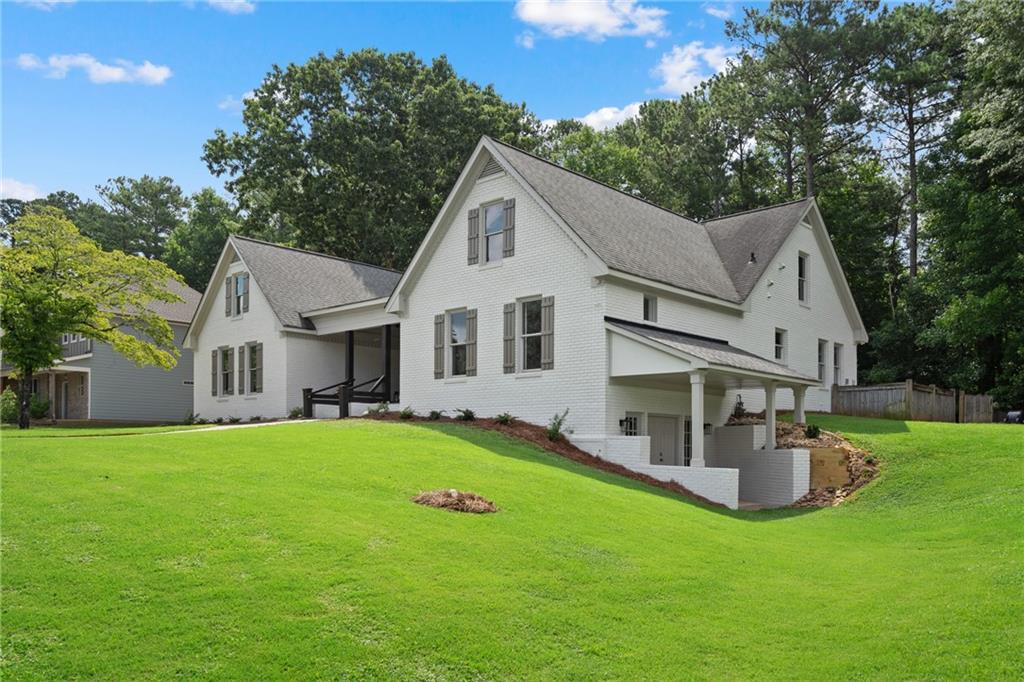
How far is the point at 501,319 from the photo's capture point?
83.8ft

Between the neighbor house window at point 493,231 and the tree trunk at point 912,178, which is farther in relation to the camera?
the tree trunk at point 912,178

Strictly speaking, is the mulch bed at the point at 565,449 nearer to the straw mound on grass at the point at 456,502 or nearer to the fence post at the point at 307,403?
the fence post at the point at 307,403

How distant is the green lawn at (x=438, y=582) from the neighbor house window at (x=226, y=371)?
21.0 metres

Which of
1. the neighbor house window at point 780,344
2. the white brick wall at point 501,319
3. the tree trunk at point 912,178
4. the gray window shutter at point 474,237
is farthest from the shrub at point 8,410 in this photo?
the tree trunk at point 912,178

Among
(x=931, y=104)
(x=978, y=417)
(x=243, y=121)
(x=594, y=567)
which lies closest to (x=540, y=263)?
(x=594, y=567)


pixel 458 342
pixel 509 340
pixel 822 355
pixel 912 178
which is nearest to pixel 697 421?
pixel 509 340

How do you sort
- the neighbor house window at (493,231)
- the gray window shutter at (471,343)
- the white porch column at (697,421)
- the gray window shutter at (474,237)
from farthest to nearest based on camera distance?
1. the gray window shutter at (474,237)
2. the gray window shutter at (471,343)
3. the neighbor house window at (493,231)
4. the white porch column at (697,421)

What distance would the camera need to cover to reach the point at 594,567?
10.3 meters

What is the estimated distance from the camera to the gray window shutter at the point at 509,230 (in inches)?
997

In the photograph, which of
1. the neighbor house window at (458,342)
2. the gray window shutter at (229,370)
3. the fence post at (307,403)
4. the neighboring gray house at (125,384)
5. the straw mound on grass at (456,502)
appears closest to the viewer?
the straw mound on grass at (456,502)

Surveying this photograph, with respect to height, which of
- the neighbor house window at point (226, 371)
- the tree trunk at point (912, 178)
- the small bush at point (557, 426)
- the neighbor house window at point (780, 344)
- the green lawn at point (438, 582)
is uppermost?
the tree trunk at point (912, 178)

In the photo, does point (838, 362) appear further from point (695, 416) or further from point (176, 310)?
point (176, 310)

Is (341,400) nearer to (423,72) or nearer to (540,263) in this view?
(540,263)

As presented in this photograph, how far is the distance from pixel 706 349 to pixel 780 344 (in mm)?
7882
